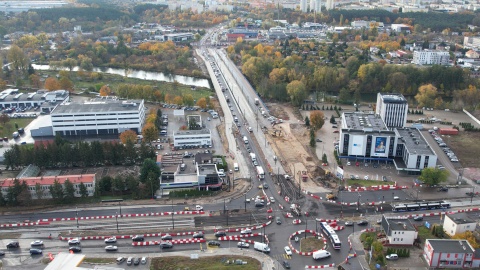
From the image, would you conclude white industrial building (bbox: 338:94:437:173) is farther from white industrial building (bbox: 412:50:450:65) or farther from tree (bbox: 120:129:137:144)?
white industrial building (bbox: 412:50:450:65)

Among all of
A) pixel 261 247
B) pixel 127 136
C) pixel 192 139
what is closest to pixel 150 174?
pixel 192 139

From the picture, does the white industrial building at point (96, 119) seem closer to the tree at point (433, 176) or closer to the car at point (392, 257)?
the tree at point (433, 176)

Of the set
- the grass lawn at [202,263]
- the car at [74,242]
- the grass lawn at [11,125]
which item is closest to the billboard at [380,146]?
the grass lawn at [202,263]

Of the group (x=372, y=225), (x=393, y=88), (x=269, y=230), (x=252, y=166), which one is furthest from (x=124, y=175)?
(x=393, y=88)

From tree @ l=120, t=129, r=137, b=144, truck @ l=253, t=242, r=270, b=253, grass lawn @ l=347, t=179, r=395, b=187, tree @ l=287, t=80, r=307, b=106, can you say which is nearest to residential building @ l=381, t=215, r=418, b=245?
truck @ l=253, t=242, r=270, b=253

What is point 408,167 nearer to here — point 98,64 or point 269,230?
point 269,230
